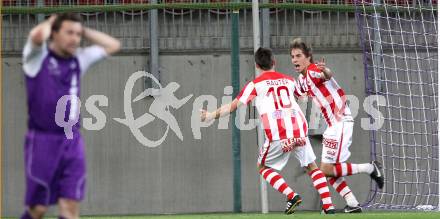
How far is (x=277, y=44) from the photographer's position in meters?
13.7

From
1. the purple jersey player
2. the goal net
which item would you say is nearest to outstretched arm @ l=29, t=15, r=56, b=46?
the purple jersey player

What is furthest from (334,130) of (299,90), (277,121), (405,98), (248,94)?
(405,98)

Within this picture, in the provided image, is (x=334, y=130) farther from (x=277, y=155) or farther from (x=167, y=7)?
(x=167, y=7)

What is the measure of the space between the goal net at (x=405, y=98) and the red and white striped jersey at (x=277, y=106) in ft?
7.85

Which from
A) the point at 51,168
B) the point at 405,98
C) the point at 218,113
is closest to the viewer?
the point at 51,168

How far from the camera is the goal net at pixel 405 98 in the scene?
13352 mm

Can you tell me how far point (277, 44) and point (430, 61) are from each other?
194 centimetres

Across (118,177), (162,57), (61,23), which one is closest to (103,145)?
(118,177)

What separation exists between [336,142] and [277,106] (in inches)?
34.8

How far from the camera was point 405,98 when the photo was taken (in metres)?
13.7

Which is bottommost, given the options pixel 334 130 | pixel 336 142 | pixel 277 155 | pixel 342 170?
pixel 342 170

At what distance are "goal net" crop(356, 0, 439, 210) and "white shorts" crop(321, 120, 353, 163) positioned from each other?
1.70 m

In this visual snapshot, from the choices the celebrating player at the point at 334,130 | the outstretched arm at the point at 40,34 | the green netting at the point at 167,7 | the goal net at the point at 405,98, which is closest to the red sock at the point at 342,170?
the celebrating player at the point at 334,130

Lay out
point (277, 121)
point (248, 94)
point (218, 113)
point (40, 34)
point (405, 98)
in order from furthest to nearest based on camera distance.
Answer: point (405, 98) < point (277, 121) < point (248, 94) < point (218, 113) < point (40, 34)
